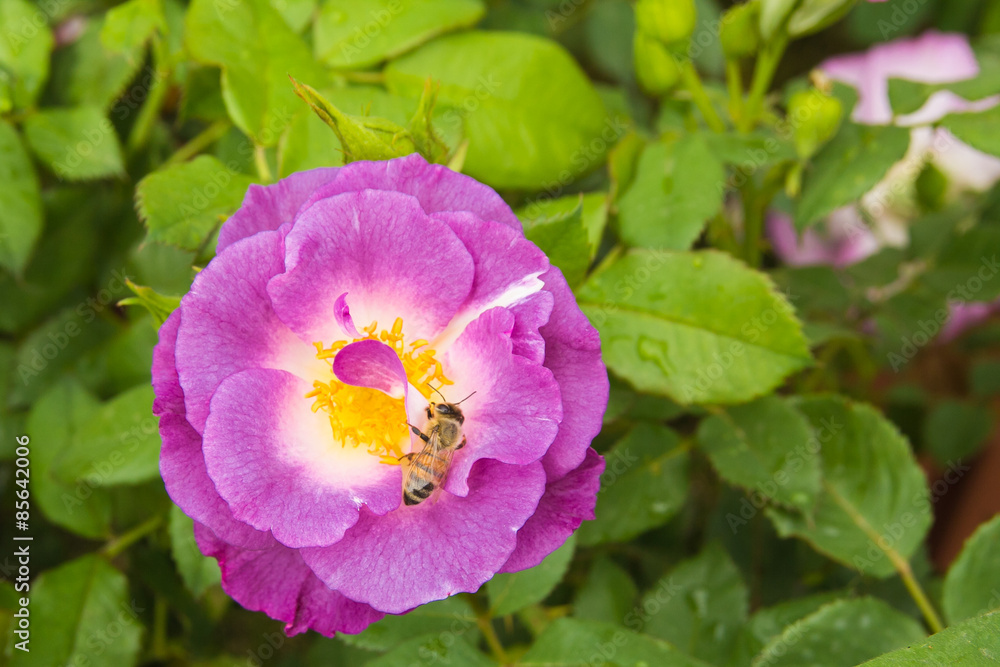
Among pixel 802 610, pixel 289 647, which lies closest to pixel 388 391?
pixel 802 610

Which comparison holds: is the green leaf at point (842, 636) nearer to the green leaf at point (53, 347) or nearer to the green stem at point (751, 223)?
the green stem at point (751, 223)

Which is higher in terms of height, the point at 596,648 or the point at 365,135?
the point at 365,135

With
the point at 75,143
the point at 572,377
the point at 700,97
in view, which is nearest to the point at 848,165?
the point at 700,97

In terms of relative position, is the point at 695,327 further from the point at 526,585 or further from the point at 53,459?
the point at 53,459

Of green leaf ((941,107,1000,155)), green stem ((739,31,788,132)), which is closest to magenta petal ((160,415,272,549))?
green stem ((739,31,788,132))

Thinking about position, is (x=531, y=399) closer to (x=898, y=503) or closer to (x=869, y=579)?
(x=898, y=503)

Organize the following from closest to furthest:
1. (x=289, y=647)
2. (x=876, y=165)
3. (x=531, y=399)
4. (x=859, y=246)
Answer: (x=531, y=399) → (x=876, y=165) → (x=289, y=647) → (x=859, y=246)
